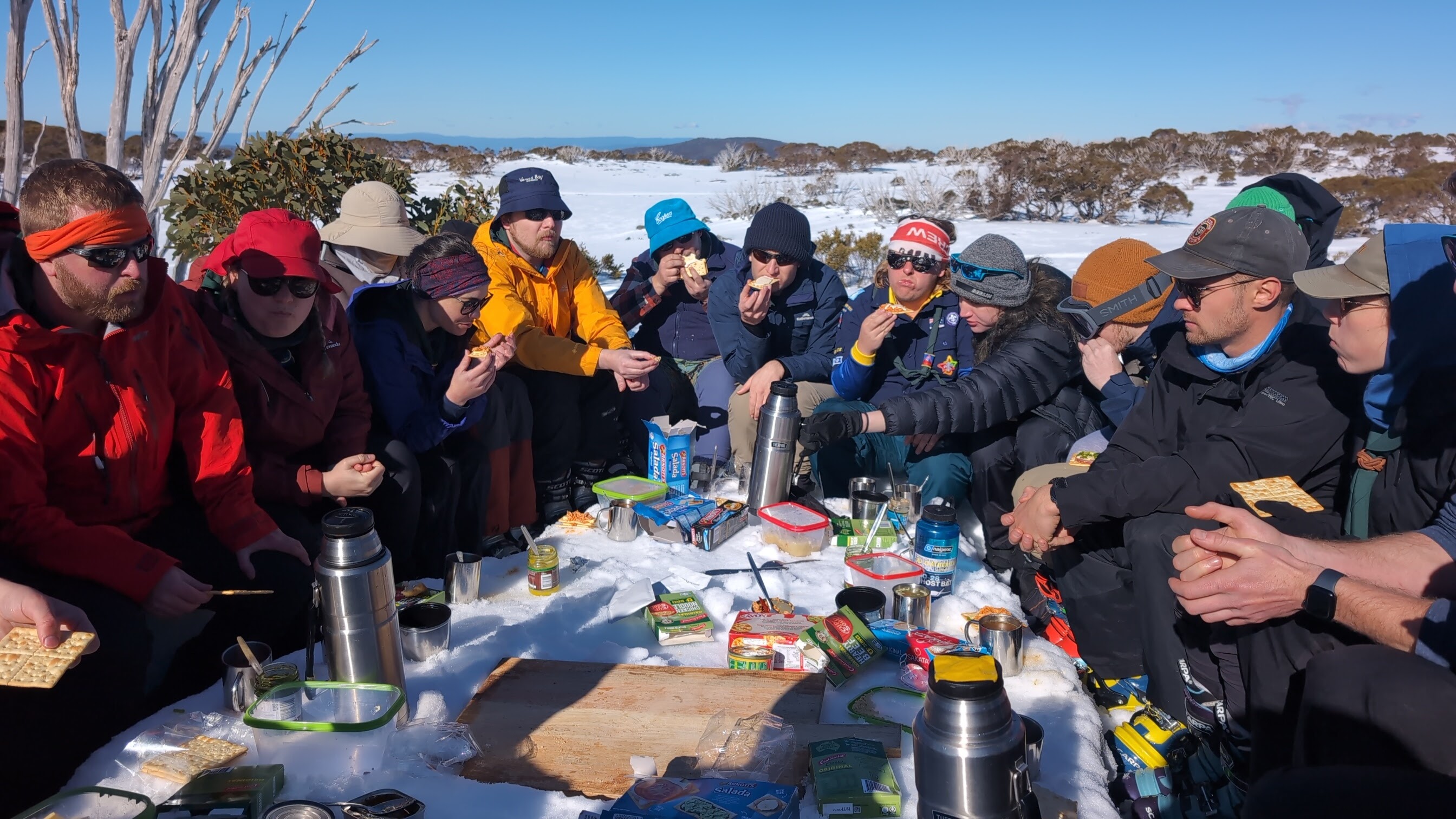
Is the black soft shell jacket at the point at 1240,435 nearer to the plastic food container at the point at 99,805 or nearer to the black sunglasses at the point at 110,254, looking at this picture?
the plastic food container at the point at 99,805

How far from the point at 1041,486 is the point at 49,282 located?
3.16m

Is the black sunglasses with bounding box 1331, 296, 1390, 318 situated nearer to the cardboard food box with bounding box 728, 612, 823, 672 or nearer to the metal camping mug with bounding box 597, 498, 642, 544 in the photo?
the cardboard food box with bounding box 728, 612, 823, 672

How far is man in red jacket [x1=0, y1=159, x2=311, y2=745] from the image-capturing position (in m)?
2.42

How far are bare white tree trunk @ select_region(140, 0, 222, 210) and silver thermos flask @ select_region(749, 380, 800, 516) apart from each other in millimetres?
4339

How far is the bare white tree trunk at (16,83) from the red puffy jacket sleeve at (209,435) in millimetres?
3226

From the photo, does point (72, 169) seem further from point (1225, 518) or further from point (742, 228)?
point (742, 228)

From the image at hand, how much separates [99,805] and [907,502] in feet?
9.81

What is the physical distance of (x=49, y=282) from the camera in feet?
8.22

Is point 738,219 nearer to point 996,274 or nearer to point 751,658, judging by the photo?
point 996,274

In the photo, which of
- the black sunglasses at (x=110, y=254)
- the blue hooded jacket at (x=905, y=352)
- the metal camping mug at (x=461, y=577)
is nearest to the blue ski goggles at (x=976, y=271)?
the blue hooded jacket at (x=905, y=352)

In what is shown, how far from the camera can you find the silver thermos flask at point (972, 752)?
1.69 meters

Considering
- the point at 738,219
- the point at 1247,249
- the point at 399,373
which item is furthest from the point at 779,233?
the point at 738,219

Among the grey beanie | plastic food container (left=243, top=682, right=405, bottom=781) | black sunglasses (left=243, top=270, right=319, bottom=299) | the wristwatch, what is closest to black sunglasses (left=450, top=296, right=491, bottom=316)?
black sunglasses (left=243, top=270, right=319, bottom=299)

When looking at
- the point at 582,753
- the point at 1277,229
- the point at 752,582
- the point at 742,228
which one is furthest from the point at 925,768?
the point at 742,228
